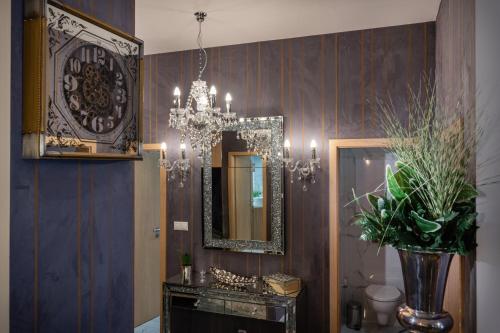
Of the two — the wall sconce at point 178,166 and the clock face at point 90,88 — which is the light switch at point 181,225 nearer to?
the wall sconce at point 178,166

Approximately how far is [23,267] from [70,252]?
222 millimetres

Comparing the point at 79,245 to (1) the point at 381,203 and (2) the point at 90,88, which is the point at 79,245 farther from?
(1) the point at 381,203

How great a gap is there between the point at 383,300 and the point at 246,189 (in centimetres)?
192

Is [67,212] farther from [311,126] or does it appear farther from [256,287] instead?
[311,126]

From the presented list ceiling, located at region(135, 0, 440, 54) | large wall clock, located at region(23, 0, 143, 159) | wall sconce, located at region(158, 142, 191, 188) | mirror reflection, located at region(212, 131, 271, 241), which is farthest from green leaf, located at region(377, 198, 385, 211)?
wall sconce, located at region(158, 142, 191, 188)

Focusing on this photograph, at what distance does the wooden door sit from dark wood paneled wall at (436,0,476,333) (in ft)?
10.3

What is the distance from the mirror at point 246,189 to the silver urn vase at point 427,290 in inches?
76.0

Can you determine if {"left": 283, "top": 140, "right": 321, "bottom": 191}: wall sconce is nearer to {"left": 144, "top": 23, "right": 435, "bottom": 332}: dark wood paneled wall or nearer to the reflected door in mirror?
{"left": 144, "top": 23, "right": 435, "bottom": 332}: dark wood paneled wall

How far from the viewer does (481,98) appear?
4.80ft

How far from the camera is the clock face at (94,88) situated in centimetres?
152

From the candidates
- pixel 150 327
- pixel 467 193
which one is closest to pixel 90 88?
pixel 467 193

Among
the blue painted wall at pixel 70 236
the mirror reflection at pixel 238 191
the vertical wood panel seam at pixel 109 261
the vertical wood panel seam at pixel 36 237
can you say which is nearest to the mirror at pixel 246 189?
the mirror reflection at pixel 238 191

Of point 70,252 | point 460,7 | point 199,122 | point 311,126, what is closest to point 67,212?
point 70,252

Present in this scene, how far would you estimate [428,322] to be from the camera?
4.91ft
